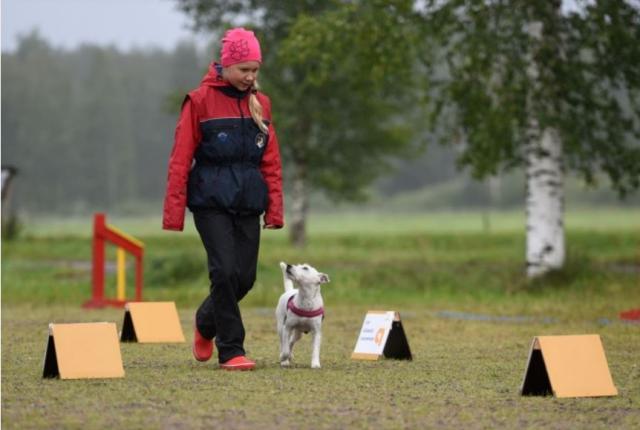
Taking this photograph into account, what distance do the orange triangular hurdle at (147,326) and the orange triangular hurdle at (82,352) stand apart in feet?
9.94

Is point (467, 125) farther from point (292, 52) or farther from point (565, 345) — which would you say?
point (565, 345)

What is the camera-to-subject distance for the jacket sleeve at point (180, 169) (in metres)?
9.15

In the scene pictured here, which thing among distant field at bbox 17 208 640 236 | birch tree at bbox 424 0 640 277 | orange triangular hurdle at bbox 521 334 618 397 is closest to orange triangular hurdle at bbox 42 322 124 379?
orange triangular hurdle at bbox 521 334 618 397

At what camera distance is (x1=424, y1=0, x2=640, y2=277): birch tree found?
808 inches

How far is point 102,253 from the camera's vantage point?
60.7 feet

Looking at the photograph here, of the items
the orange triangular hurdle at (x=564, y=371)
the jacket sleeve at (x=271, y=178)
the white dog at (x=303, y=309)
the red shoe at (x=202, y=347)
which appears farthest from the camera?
the red shoe at (x=202, y=347)

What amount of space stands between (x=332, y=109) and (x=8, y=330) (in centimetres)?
2597

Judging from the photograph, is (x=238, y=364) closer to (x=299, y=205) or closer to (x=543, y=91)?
(x=543, y=91)

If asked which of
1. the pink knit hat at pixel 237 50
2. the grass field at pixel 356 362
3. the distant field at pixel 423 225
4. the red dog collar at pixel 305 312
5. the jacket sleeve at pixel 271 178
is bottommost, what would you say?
the distant field at pixel 423 225

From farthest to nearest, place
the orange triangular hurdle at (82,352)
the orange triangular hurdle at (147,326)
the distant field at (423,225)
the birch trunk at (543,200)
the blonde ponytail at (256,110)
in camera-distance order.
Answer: the distant field at (423,225), the birch trunk at (543,200), the orange triangular hurdle at (147,326), the blonde ponytail at (256,110), the orange triangular hurdle at (82,352)

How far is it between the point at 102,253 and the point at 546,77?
7045 mm

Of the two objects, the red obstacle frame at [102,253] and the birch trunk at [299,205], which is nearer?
the red obstacle frame at [102,253]

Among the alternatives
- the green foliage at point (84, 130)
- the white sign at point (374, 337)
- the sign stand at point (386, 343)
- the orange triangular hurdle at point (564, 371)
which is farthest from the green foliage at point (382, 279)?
the green foliage at point (84, 130)

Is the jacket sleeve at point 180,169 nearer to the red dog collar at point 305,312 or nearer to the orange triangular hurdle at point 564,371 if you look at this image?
the red dog collar at point 305,312
